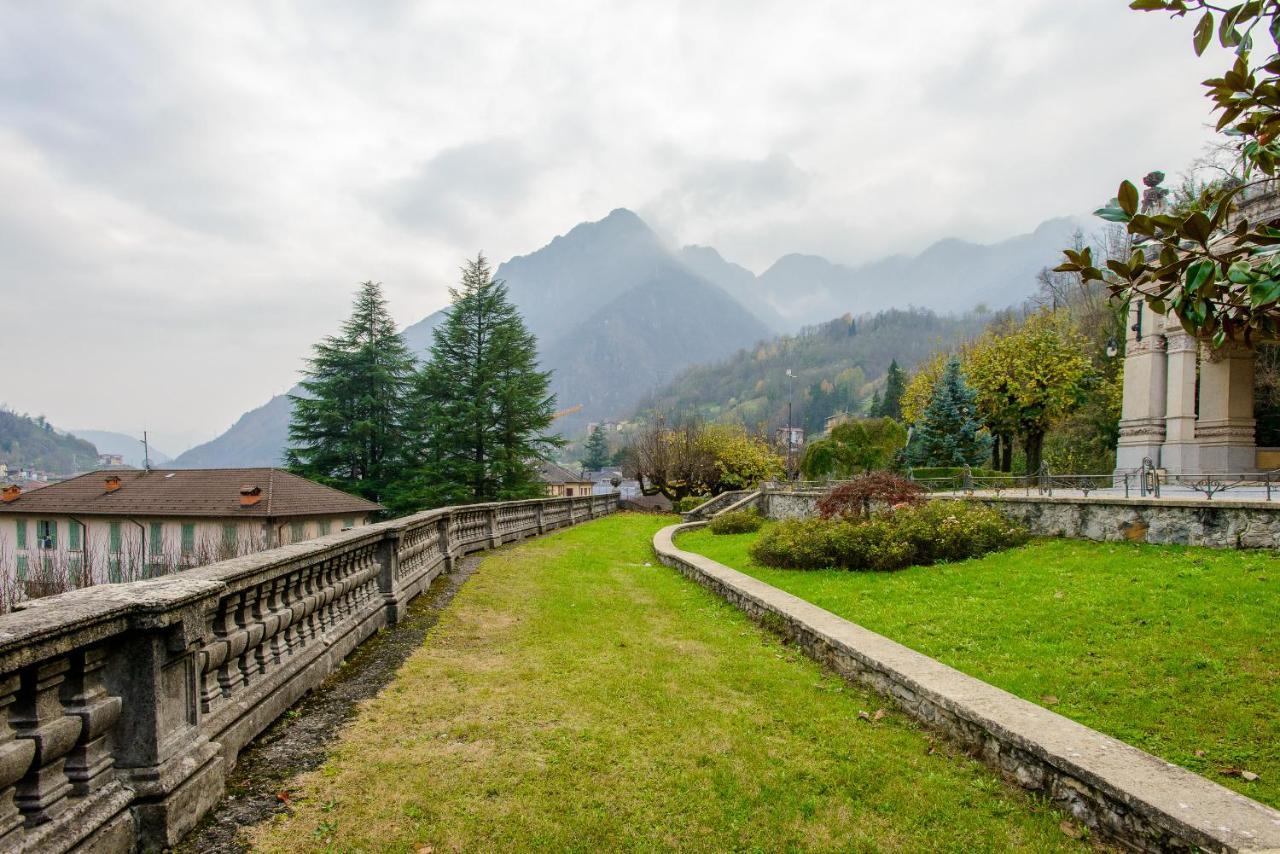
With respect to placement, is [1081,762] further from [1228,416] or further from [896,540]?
[1228,416]

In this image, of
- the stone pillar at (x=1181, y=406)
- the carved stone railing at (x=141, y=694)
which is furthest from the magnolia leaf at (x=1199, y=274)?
the stone pillar at (x=1181, y=406)

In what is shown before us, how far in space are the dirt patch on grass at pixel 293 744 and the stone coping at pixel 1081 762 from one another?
4.12 m

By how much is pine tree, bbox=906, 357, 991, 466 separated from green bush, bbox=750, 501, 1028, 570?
1910 centimetres

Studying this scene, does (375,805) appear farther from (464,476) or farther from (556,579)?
(464,476)

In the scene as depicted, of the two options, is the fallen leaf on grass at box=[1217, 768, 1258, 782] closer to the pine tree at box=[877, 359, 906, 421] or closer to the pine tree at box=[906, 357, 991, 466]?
the pine tree at box=[906, 357, 991, 466]

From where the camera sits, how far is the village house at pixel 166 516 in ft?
116

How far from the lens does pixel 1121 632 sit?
22.1 feet

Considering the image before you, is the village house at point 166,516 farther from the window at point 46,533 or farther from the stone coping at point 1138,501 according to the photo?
the stone coping at point 1138,501

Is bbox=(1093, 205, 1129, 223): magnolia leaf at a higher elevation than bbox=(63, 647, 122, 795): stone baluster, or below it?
higher

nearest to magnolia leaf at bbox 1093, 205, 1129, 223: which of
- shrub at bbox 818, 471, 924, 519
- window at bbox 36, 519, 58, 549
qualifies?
shrub at bbox 818, 471, 924, 519

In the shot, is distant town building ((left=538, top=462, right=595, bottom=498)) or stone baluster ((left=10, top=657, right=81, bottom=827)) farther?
distant town building ((left=538, top=462, right=595, bottom=498))

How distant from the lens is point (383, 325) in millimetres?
43312

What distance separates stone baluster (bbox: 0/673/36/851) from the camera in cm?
213

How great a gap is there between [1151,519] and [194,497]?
43794 mm
